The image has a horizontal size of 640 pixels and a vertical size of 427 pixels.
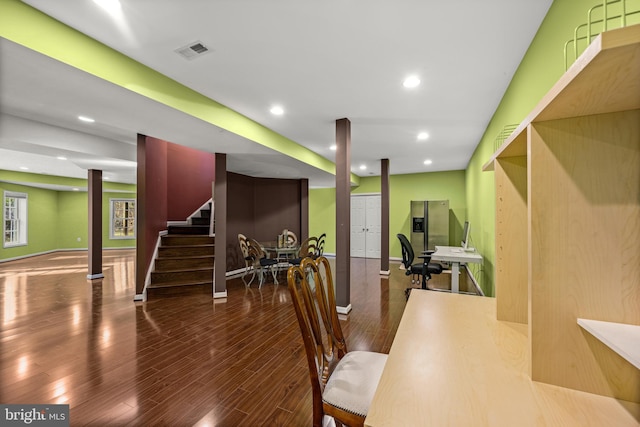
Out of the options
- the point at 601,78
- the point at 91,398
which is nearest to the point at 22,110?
the point at 91,398

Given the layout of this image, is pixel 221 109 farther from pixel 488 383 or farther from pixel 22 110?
pixel 488 383

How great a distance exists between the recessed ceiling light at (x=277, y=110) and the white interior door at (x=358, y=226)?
5927 mm

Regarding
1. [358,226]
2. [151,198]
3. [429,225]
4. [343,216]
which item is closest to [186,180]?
[151,198]

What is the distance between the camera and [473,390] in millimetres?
897

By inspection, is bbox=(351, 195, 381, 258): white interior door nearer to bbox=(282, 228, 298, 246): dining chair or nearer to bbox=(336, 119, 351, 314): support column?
bbox=(282, 228, 298, 246): dining chair

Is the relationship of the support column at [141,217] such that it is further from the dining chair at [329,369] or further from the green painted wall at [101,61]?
the dining chair at [329,369]

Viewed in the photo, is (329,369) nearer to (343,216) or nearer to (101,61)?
(343,216)

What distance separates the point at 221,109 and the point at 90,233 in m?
5.10

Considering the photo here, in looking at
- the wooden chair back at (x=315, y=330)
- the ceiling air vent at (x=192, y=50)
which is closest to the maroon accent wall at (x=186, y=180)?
the ceiling air vent at (x=192, y=50)

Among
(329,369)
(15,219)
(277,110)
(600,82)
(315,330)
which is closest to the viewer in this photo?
(600,82)

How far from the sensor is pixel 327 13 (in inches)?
71.5

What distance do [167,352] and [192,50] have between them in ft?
9.66

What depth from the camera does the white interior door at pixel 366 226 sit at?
29.1 feet

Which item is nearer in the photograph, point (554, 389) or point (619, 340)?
point (619, 340)
